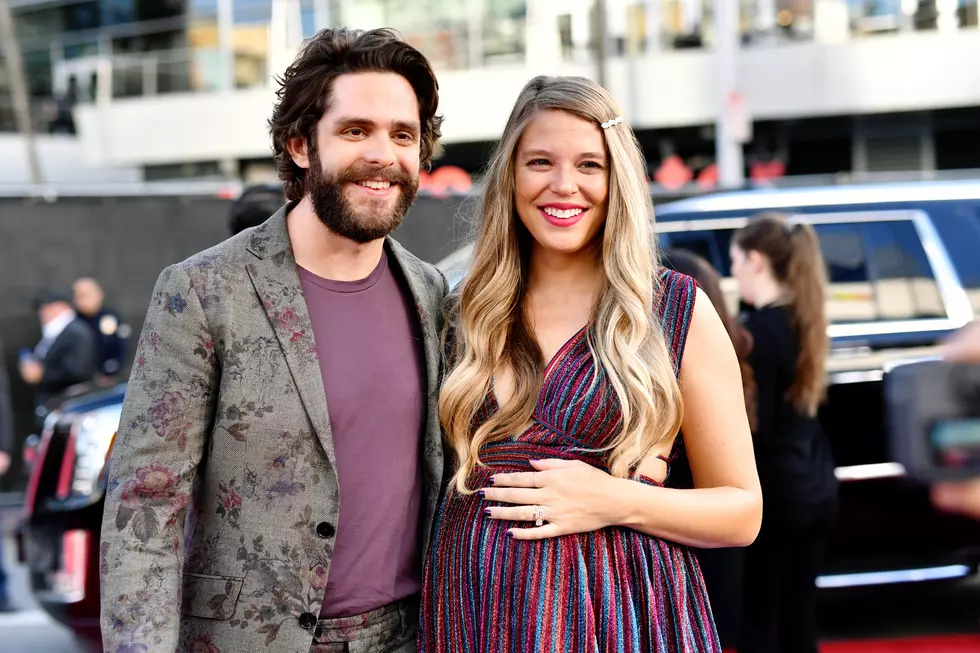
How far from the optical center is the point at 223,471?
2326 millimetres

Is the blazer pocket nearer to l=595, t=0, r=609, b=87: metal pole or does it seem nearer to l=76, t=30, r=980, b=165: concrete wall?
l=595, t=0, r=609, b=87: metal pole

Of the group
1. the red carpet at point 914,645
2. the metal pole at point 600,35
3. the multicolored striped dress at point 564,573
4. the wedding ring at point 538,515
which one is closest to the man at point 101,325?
the red carpet at point 914,645

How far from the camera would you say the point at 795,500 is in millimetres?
4363

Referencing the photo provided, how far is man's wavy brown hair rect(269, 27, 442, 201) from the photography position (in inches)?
98.3

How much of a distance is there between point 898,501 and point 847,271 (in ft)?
3.65

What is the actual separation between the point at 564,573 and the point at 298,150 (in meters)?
1.14

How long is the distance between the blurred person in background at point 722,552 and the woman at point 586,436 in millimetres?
1552

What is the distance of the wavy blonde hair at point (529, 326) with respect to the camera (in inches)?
95.5

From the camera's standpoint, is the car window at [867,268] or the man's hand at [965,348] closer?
the man's hand at [965,348]

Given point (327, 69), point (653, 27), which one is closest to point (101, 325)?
point (327, 69)

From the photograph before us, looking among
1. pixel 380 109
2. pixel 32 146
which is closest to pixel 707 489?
pixel 380 109

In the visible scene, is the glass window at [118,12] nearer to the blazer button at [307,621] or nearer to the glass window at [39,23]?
the glass window at [39,23]

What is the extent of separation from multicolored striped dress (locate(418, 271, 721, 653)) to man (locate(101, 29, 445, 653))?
0.38 ft

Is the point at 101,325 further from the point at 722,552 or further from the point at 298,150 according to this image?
the point at 298,150
